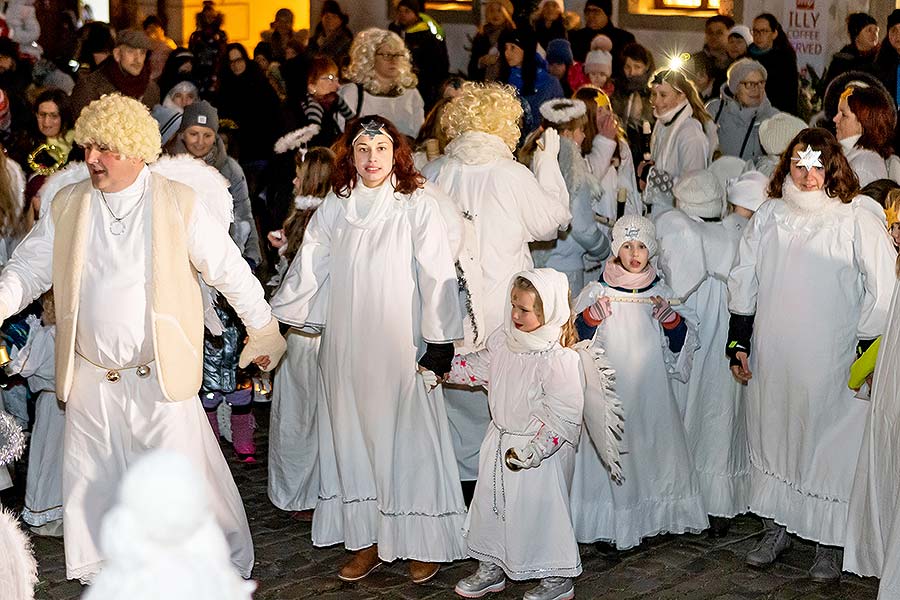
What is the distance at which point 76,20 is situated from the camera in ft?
59.2

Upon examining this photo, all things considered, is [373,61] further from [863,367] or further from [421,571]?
[863,367]

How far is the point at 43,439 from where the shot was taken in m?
7.48

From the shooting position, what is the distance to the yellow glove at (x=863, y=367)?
6113 mm

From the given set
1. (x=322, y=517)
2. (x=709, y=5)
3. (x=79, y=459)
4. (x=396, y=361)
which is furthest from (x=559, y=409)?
(x=709, y=5)

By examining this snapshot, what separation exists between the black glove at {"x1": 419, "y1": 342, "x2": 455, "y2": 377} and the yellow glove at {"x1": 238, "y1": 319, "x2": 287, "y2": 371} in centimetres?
65

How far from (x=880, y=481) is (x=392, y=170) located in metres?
2.46

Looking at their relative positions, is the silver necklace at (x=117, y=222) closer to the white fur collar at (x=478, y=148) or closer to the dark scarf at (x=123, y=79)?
the white fur collar at (x=478, y=148)

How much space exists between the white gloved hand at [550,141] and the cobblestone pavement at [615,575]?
2466 mm

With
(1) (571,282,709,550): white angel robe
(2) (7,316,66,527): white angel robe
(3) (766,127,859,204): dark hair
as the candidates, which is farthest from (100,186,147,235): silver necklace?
(3) (766,127,859,204): dark hair

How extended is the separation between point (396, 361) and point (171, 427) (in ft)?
3.75

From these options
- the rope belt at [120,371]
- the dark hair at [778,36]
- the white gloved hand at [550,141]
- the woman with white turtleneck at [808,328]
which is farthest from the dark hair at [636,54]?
the rope belt at [120,371]

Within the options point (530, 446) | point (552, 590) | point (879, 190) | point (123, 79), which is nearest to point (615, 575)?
point (552, 590)

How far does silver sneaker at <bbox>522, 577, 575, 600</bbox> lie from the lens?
6.33m

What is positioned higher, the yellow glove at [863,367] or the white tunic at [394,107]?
the white tunic at [394,107]
